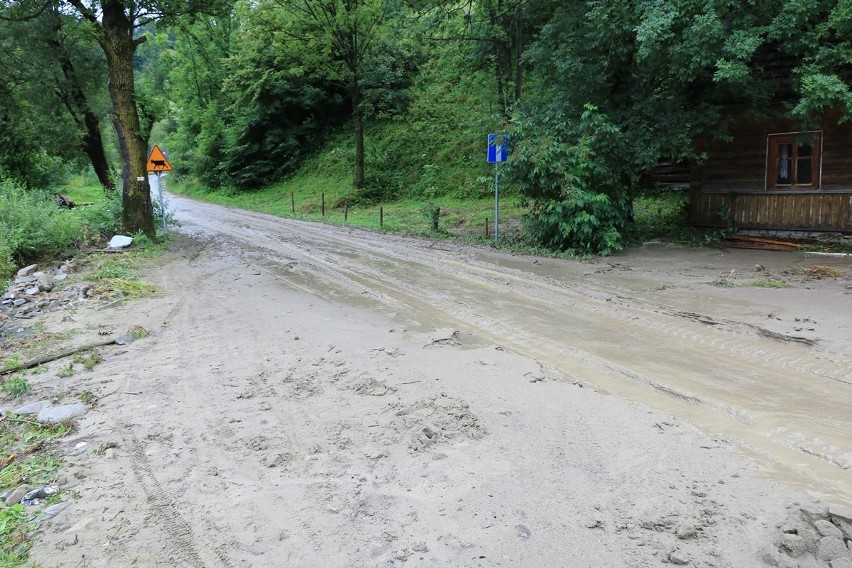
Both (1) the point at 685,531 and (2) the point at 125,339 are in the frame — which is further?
(2) the point at 125,339

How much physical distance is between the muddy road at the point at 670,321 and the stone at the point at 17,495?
448 centimetres

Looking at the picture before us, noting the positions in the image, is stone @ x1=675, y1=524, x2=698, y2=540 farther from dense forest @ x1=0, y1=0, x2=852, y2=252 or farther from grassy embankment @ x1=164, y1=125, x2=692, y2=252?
grassy embankment @ x1=164, y1=125, x2=692, y2=252

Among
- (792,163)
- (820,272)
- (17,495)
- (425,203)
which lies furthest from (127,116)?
(792,163)

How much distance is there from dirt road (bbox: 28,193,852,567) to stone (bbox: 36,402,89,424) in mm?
222

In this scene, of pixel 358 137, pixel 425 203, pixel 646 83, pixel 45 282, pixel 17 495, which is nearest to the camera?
pixel 17 495

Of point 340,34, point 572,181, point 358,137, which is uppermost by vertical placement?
point 340,34

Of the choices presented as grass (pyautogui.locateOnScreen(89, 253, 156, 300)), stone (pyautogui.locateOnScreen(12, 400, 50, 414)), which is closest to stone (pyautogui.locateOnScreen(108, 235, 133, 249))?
grass (pyautogui.locateOnScreen(89, 253, 156, 300))

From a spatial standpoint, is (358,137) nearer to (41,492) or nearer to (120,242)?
(120,242)

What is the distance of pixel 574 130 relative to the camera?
13875mm

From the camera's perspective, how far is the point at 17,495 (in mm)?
3963

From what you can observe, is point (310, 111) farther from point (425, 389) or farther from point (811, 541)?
point (811, 541)

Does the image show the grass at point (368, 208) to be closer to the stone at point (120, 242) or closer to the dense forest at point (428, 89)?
the dense forest at point (428, 89)

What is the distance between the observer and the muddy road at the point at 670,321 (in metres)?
4.62

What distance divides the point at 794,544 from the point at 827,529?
247 millimetres
